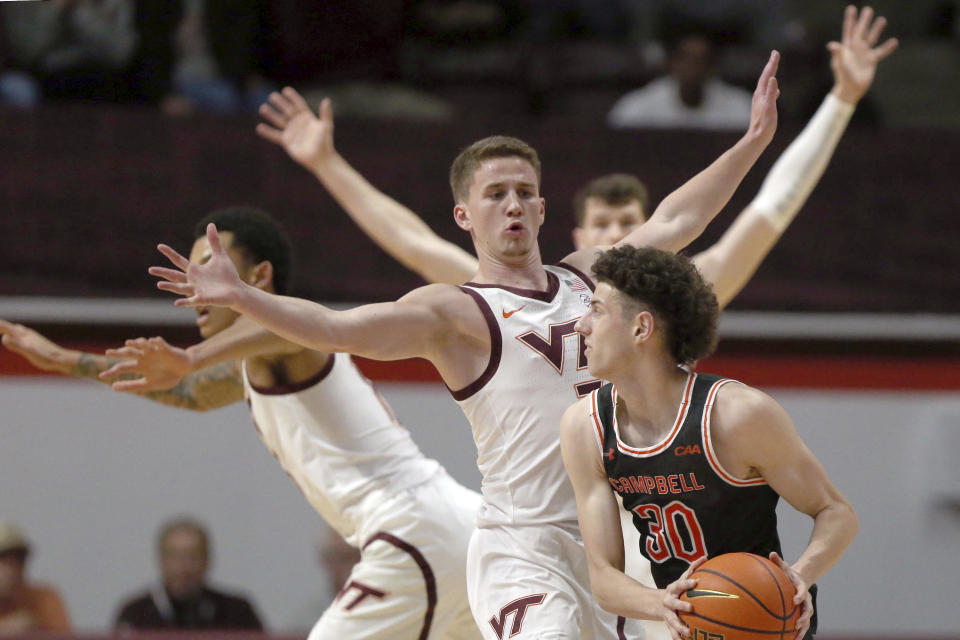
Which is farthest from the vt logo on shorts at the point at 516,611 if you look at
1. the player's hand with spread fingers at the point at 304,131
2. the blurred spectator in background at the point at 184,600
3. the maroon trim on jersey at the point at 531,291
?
the blurred spectator in background at the point at 184,600

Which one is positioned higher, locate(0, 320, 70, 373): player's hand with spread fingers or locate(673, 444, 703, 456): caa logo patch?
locate(0, 320, 70, 373): player's hand with spread fingers

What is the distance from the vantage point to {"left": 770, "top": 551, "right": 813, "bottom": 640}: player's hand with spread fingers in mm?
3369

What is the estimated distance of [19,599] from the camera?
7.18 meters

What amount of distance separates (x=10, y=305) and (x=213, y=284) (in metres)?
4.19

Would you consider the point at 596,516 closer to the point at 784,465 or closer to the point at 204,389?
the point at 784,465

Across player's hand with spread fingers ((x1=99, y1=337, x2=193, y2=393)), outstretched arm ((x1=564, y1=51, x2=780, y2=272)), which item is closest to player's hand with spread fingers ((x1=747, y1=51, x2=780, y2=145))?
outstretched arm ((x1=564, y1=51, x2=780, y2=272))

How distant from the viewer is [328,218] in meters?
7.58

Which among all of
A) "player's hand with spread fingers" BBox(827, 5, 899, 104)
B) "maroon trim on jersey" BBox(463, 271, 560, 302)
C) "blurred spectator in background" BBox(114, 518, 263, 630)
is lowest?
"blurred spectator in background" BBox(114, 518, 263, 630)

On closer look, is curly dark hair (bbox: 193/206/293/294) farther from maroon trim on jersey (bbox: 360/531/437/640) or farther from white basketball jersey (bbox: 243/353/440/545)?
maroon trim on jersey (bbox: 360/531/437/640)

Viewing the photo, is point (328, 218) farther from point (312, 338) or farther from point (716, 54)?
point (312, 338)

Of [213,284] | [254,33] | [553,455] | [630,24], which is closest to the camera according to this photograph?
[213,284]

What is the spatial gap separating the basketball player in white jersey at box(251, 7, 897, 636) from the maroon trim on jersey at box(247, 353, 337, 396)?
95 cm

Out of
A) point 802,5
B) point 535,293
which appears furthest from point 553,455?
point 802,5

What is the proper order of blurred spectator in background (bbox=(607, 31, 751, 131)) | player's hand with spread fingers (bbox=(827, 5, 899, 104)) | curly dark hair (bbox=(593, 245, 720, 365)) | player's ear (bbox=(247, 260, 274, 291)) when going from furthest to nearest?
blurred spectator in background (bbox=(607, 31, 751, 131)), player's hand with spread fingers (bbox=(827, 5, 899, 104)), player's ear (bbox=(247, 260, 274, 291)), curly dark hair (bbox=(593, 245, 720, 365))
